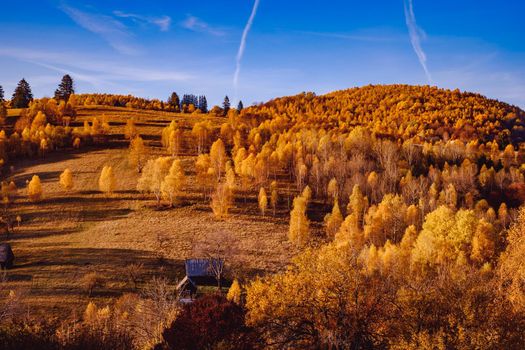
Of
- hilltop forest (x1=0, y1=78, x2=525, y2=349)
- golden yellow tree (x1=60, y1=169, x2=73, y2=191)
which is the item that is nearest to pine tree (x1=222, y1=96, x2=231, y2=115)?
hilltop forest (x1=0, y1=78, x2=525, y2=349)

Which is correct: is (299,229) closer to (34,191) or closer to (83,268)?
(83,268)

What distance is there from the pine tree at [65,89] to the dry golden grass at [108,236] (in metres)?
69.9

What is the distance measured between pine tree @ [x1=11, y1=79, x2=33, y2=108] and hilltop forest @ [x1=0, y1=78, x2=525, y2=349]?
798 mm

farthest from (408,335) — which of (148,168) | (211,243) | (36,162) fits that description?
(36,162)

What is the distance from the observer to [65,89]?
169 metres

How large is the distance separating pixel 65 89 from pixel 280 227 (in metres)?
136

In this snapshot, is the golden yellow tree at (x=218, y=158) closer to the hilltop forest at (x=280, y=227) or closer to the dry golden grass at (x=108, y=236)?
the hilltop forest at (x=280, y=227)

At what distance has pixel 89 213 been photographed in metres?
78.8

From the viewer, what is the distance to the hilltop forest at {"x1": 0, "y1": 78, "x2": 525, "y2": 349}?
65.9 feet

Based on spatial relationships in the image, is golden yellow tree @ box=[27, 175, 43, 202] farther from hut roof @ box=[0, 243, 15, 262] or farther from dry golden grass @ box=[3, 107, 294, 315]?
hut roof @ box=[0, 243, 15, 262]

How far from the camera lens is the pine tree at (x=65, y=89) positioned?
167125 millimetres

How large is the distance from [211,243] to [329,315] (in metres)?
46.8

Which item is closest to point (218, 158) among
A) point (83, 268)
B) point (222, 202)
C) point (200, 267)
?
point (222, 202)

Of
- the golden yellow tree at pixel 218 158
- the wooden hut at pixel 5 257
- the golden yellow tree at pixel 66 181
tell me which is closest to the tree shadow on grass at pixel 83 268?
the wooden hut at pixel 5 257
